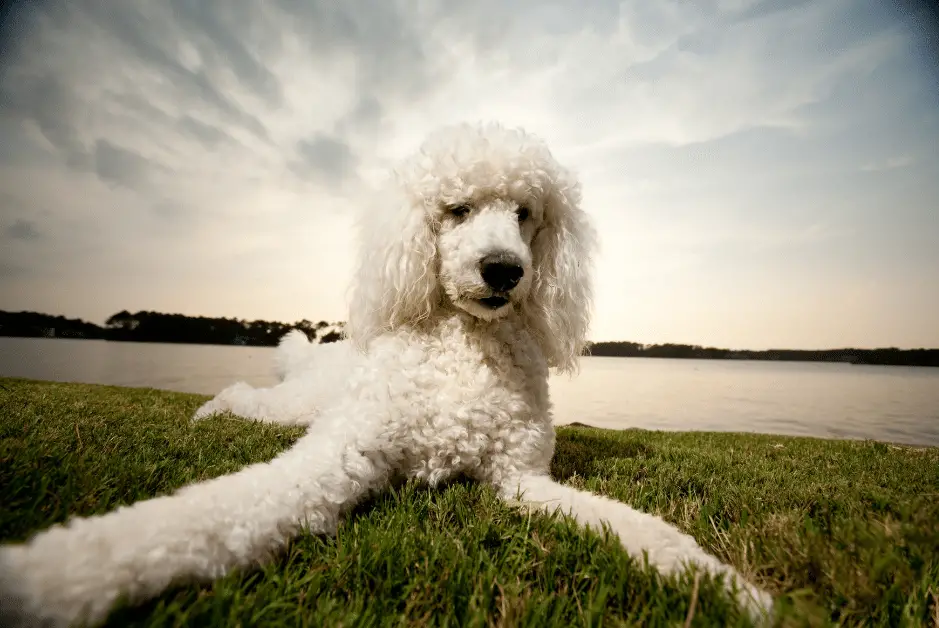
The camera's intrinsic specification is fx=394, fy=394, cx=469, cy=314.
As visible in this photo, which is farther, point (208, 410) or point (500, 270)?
point (208, 410)

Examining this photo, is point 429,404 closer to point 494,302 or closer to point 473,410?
point 473,410

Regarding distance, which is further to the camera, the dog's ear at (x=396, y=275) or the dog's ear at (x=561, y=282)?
the dog's ear at (x=561, y=282)

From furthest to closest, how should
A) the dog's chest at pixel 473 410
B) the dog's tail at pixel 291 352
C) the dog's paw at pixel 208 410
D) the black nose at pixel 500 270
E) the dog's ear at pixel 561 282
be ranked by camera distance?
the dog's tail at pixel 291 352 < the dog's paw at pixel 208 410 < the dog's ear at pixel 561 282 < the black nose at pixel 500 270 < the dog's chest at pixel 473 410

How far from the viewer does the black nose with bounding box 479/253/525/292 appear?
6.30ft

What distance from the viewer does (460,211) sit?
2275 mm

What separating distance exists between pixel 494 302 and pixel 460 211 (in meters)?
0.63

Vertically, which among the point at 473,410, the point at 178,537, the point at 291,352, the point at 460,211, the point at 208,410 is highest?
the point at 460,211

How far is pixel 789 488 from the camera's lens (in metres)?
2.44

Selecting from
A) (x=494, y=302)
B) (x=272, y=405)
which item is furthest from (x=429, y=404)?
(x=272, y=405)

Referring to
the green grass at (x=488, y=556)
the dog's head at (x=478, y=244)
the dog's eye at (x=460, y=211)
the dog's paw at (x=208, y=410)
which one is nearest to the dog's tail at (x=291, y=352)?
the dog's paw at (x=208, y=410)

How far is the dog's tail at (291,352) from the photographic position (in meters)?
4.27

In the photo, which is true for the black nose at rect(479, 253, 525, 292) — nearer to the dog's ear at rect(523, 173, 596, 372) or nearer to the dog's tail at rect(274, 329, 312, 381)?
the dog's ear at rect(523, 173, 596, 372)

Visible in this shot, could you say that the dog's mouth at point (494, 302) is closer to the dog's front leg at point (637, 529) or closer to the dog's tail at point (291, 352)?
the dog's front leg at point (637, 529)

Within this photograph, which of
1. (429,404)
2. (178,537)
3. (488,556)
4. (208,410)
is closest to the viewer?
(178,537)
